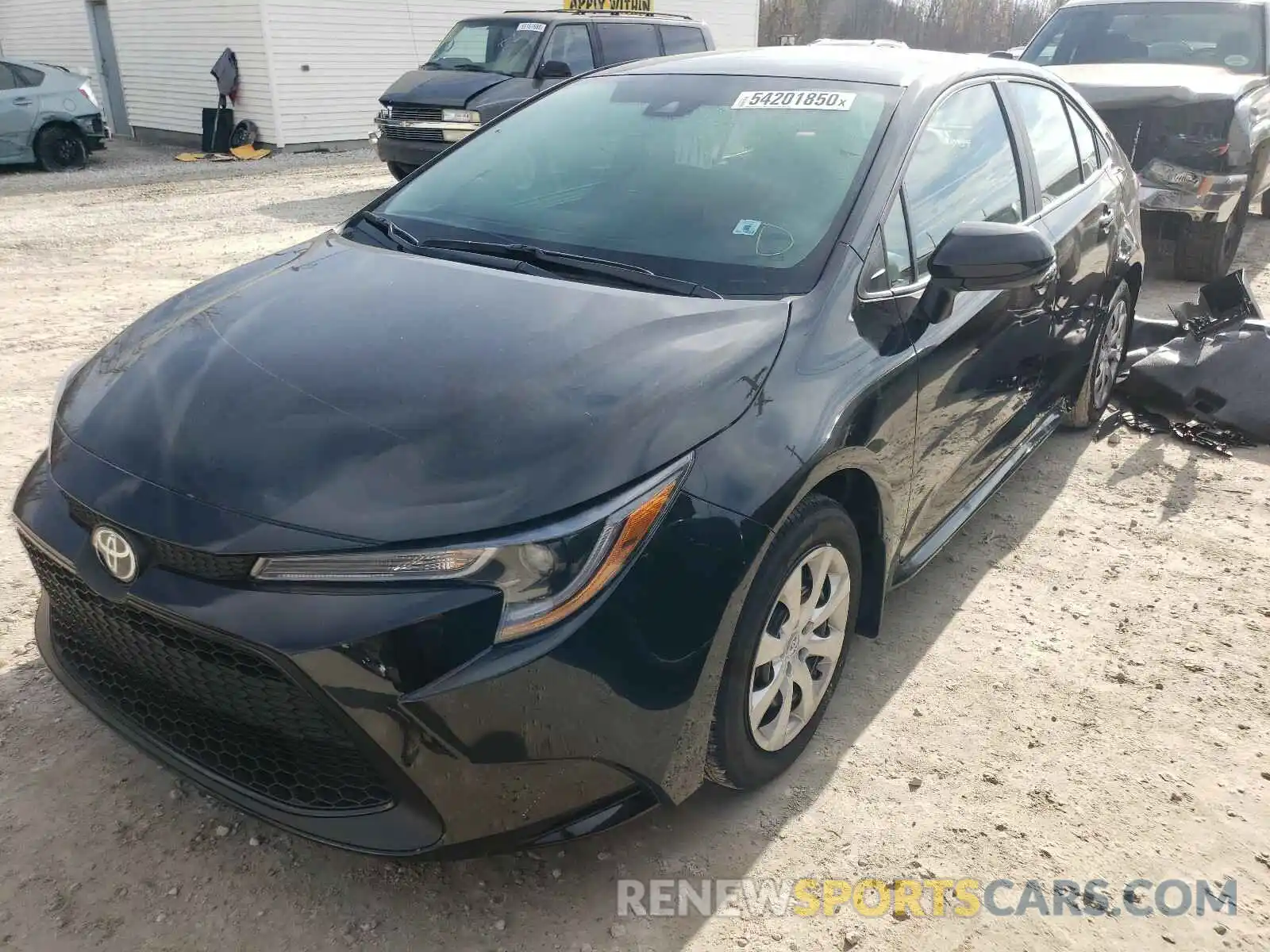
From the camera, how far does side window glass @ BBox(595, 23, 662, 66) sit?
39.8 ft

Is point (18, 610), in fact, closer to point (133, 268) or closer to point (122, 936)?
point (122, 936)

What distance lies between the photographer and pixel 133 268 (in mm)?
7984

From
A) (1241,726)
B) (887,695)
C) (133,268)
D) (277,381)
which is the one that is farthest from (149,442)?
(133,268)

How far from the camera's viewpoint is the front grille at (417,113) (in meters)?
11.3

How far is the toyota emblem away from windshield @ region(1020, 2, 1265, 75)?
855 cm

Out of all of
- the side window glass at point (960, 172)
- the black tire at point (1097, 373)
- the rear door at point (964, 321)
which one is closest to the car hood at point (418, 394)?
the rear door at point (964, 321)

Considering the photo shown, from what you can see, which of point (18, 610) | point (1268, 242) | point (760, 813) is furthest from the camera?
point (1268, 242)

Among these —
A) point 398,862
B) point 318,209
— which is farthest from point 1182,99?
point 318,209

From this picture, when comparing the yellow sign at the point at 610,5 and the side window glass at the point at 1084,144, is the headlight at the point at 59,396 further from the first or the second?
the yellow sign at the point at 610,5

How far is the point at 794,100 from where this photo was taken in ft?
10.1

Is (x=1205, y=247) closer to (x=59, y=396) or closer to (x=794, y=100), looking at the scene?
(x=794, y=100)

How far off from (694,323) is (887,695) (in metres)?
1.31

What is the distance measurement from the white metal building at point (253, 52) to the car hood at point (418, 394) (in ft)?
50.4

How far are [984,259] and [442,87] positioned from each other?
9984 millimetres
